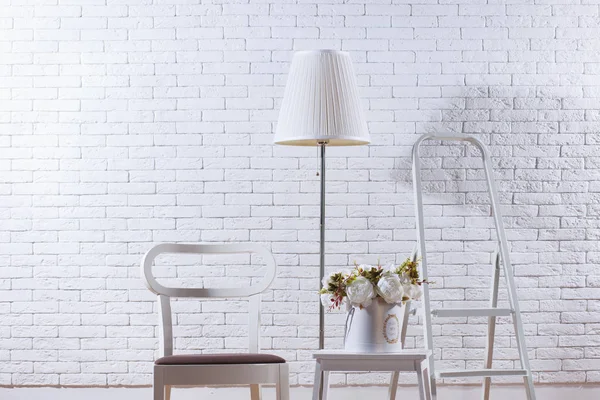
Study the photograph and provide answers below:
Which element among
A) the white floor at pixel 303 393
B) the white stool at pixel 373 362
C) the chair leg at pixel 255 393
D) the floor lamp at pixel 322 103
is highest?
the floor lamp at pixel 322 103

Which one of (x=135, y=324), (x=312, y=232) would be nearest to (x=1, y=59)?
(x=135, y=324)

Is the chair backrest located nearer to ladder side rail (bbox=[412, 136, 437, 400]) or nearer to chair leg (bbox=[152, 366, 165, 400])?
chair leg (bbox=[152, 366, 165, 400])

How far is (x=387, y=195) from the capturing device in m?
4.39

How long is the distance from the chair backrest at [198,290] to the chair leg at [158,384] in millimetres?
274

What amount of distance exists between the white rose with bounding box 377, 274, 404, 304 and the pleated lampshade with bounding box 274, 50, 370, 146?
0.68 metres

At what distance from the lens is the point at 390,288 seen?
3014 millimetres

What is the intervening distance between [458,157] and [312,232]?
833 millimetres

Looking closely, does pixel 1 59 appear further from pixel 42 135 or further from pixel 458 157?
pixel 458 157

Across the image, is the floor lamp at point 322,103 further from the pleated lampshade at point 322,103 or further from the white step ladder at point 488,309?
the white step ladder at point 488,309

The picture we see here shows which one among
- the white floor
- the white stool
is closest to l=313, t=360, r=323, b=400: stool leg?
the white stool

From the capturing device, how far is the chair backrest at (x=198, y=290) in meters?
3.35

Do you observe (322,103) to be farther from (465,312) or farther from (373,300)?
(465,312)

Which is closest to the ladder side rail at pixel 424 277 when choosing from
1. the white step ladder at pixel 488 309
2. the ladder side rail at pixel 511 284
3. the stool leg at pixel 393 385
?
the white step ladder at pixel 488 309

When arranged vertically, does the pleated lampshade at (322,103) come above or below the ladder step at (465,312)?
above
